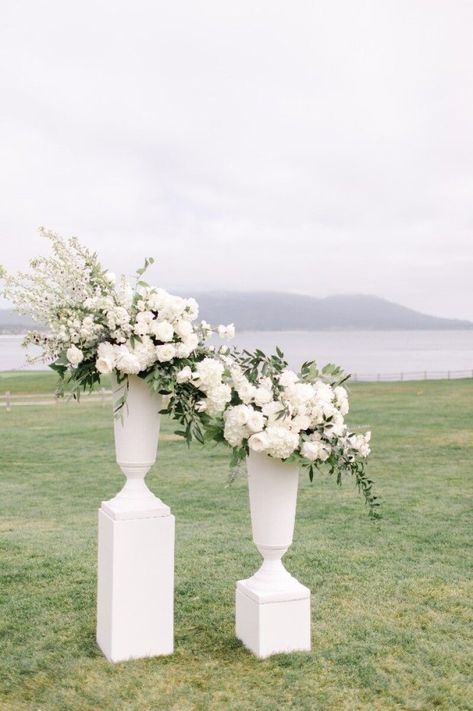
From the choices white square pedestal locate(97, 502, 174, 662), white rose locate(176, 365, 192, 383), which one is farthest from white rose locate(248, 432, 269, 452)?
white square pedestal locate(97, 502, 174, 662)

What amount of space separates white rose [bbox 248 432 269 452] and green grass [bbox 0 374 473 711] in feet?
2.97

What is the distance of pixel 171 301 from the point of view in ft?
14.6

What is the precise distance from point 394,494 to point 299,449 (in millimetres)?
6596

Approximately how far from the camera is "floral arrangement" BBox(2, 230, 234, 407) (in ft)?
14.3

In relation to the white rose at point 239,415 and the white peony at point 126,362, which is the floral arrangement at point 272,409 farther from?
the white peony at point 126,362

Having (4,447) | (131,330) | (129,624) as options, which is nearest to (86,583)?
(129,624)

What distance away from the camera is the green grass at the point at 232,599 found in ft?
13.8

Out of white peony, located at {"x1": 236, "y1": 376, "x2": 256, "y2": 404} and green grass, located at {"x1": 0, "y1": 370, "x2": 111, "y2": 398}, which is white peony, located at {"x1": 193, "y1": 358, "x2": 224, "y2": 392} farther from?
green grass, located at {"x1": 0, "y1": 370, "x2": 111, "y2": 398}

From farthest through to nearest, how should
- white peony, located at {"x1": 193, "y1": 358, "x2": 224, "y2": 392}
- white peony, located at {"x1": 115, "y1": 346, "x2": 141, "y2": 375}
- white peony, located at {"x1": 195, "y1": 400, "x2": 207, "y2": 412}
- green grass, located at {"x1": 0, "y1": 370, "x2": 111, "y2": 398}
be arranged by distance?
green grass, located at {"x1": 0, "y1": 370, "x2": 111, "y2": 398}, white peony, located at {"x1": 195, "y1": 400, "x2": 207, "y2": 412}, white peony, located at {"x1": 193, "y1": 358, "x2": 224, "y2": 392}, white peony, located at {"x1": 115, "y1": 346, "x2": 141, "y2": 375}

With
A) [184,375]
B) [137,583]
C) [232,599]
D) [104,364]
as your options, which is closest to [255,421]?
[184,375]

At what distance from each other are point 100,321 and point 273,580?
195 cm

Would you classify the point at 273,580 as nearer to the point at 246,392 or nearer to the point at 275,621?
the point at 275,621

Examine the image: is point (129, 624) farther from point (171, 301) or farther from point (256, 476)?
point (171, 301)

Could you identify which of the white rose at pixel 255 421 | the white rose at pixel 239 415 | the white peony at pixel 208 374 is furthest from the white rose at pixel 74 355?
the white rose at pixel 255 421
